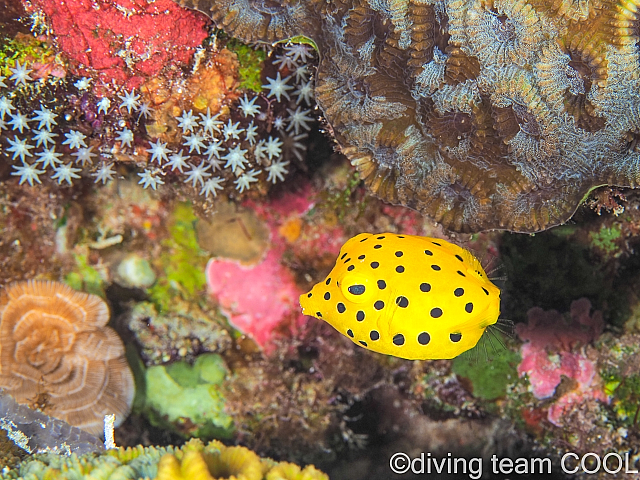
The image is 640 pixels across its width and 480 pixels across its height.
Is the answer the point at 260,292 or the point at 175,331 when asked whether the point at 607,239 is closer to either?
the point at 260,292

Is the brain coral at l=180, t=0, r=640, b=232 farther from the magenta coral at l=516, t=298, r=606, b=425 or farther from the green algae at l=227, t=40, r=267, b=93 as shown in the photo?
the magenta coral at l=516, t=298, r=606, b=425

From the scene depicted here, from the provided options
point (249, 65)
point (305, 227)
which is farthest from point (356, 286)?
point (305, 227)

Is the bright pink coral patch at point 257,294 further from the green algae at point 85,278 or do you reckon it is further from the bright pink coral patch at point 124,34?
the bright pink coral patch at point 124,34

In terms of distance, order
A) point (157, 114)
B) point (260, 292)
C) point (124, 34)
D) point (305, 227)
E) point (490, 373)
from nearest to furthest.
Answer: point (124, 34) < point (157, 114) < point (490, 373) < point (305, 227) < point (260, 292)

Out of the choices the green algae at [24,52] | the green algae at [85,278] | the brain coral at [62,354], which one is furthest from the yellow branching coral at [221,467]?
the green algae at [24,52]

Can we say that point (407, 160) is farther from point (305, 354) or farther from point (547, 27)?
point (305, 354)

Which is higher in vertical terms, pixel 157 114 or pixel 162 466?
pixel 157 114
